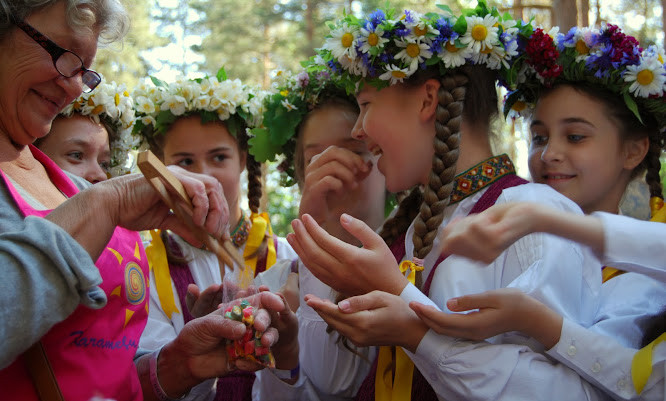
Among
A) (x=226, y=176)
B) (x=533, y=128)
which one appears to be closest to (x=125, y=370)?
(x=226, y=176)

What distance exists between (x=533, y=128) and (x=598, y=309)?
1.10 metres

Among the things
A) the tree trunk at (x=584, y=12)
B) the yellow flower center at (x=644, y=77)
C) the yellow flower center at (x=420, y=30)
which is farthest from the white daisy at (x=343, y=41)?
the tree trunk at (x=584, y=12)

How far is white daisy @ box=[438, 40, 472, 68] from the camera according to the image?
104 inches

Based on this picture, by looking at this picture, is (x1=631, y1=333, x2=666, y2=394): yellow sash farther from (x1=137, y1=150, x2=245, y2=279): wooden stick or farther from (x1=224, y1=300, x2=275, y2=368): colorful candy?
(x1=137, y1=150, x2=245, y2=279): wooden stick

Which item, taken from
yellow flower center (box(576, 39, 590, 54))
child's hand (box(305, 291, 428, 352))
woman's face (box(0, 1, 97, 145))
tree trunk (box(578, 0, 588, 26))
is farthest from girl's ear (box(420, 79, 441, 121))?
tree trunk (box(578, 0, 588, 26))

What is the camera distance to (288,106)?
3.74 meters

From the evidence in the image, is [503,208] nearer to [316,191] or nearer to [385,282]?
[385,282]

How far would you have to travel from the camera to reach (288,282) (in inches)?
130

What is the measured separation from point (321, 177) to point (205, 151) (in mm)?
1103

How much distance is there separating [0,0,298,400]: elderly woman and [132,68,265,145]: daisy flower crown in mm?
1452

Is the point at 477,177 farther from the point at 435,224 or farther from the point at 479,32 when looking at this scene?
the point at 479,32

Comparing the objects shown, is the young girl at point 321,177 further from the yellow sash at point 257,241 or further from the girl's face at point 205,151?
the yellow sash at point 257,241

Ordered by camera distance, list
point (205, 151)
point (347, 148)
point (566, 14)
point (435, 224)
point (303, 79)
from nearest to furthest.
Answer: point (435, 224), point (347, 148), point (303, 79), point (205, 151), point (566, 14)

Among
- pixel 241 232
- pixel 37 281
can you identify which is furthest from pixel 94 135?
pixel 37 281
